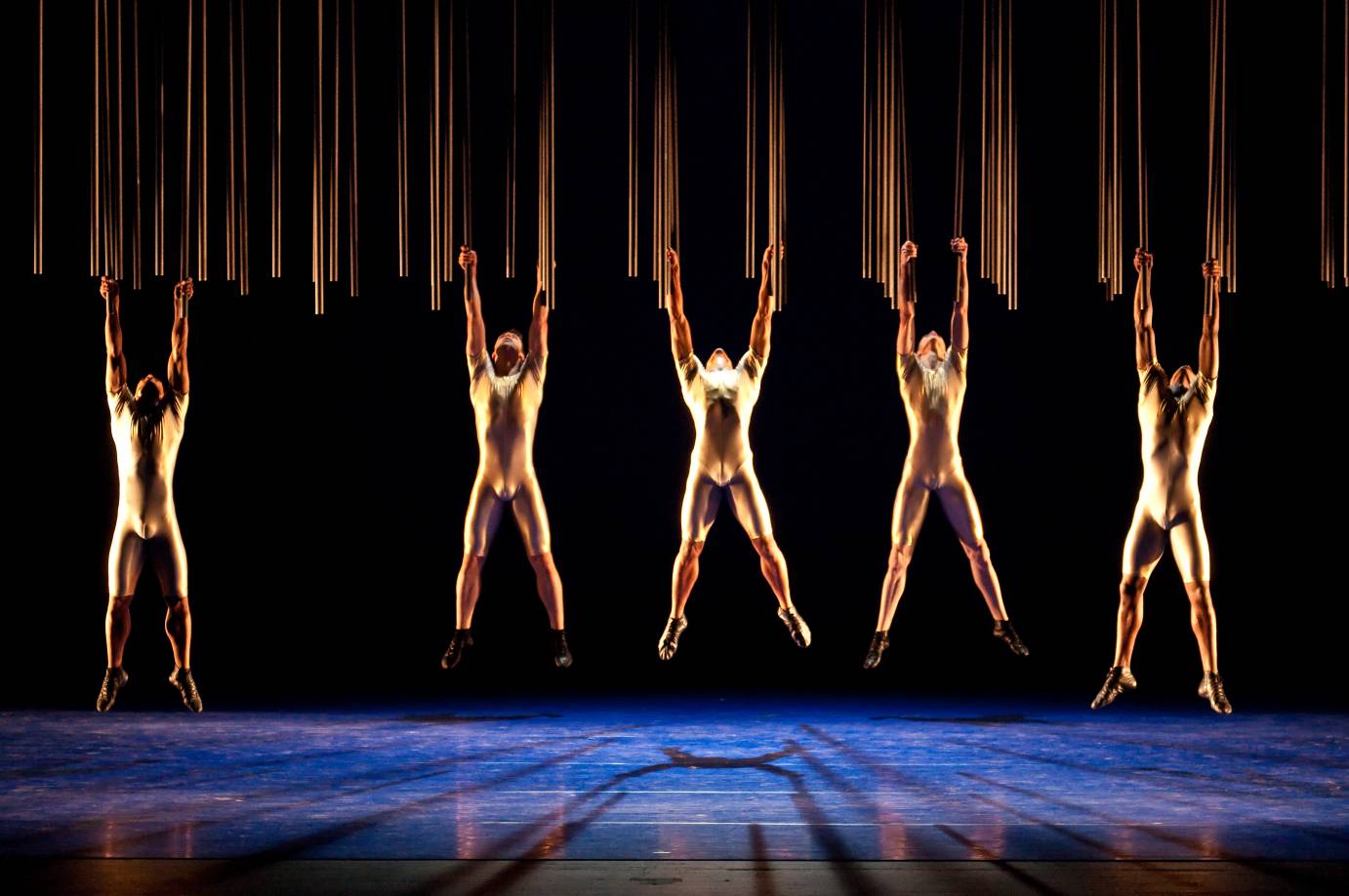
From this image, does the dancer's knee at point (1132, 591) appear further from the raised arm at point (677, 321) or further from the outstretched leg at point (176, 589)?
the outstretched leg at point (176, 589)

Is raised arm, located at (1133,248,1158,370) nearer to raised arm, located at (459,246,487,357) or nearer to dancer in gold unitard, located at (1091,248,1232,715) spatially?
dancer in gold unitard, located at (1091,248,1232,715)

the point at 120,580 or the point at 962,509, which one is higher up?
the point at 962,509

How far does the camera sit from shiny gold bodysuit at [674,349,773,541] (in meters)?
8.56

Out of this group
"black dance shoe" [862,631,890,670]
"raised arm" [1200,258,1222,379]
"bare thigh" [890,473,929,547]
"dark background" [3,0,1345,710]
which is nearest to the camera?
"raised arm" [1200,258,1222,379]

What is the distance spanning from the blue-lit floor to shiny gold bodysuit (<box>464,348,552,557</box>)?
39.8 inches

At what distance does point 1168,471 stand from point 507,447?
345 cm

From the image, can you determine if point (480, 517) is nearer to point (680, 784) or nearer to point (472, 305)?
point (472, 305)

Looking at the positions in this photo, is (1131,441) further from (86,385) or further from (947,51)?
(86,385)

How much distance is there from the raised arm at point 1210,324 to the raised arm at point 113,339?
220 inches

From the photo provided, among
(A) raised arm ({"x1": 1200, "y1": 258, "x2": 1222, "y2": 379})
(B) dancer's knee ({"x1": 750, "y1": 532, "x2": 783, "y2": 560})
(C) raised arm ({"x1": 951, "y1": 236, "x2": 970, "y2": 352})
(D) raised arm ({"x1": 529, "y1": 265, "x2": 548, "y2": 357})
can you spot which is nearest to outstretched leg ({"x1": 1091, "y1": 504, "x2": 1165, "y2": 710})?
(A) raised arm ({"x1": 1200, "y1": 258, "x2": 1222, "y2": 379})

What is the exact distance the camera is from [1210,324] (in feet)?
26.8

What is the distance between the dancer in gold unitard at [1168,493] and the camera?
8180mm

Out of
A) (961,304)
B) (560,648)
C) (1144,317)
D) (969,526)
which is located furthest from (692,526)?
(1144,317)

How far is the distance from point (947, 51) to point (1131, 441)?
263 cm
